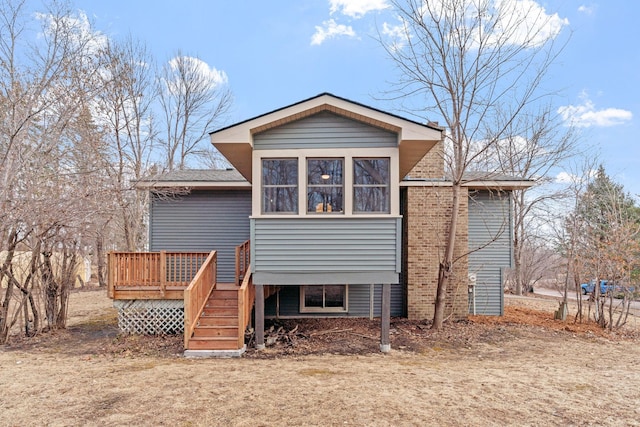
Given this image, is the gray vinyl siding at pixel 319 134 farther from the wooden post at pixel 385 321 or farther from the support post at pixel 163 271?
the support post at pixel 163 271

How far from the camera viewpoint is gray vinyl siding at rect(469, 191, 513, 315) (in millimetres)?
10492

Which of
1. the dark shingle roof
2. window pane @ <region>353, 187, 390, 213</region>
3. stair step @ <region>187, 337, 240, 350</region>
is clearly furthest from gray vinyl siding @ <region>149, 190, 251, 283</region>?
window pane @ <region>353, 187, 390, 213</region>

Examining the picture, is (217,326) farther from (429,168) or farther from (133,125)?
(133,125)

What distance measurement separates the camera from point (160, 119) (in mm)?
20141

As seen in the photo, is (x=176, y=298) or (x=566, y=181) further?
(x=566, y=181)

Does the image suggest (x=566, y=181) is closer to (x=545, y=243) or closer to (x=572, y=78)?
(x=572, y=78)

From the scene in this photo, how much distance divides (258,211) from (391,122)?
3083 mm

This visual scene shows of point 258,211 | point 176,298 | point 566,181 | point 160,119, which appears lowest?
point 176,298

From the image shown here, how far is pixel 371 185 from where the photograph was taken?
23.0ft

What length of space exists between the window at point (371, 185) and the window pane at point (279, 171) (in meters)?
1.22

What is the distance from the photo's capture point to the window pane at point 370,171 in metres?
7.03

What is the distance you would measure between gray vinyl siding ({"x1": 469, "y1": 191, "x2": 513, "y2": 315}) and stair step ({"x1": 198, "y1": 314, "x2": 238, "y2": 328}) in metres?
7.06

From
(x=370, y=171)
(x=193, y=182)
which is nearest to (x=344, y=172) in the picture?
(x=370, y=171)

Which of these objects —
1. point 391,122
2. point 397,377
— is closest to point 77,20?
point 391,122
